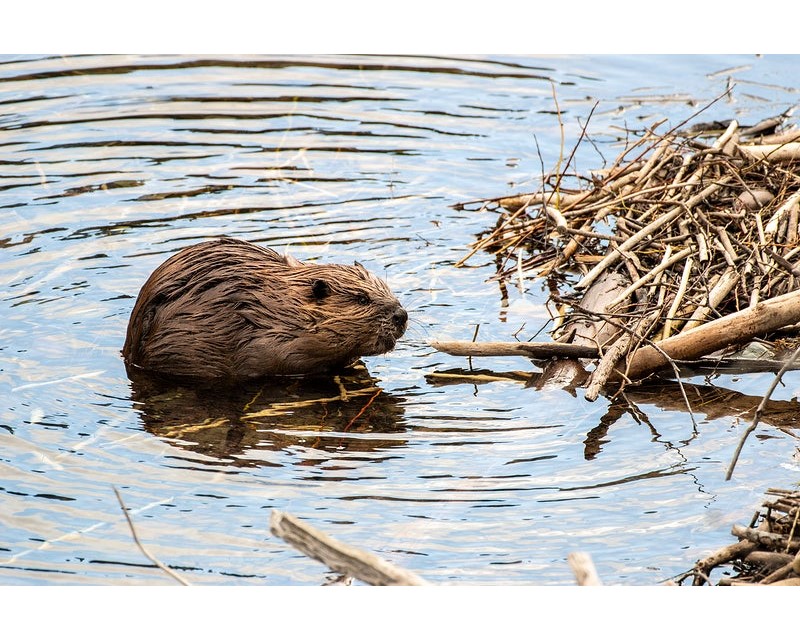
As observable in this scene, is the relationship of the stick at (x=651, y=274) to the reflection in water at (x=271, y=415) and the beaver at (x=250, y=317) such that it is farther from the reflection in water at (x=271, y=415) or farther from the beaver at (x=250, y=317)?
the reflection in water at (x=271, y=415)

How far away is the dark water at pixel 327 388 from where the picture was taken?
4.31 metres

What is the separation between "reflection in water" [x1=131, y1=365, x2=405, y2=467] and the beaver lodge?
50cm

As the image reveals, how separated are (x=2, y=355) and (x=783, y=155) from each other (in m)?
4.29

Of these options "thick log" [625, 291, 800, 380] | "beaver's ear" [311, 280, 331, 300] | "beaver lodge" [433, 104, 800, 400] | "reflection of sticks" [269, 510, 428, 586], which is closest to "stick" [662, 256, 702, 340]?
"beaver lodge" [433, 104, 800, 400]

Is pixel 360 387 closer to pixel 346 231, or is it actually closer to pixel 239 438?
pixel 239 438

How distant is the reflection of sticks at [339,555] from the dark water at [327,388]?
109 cm

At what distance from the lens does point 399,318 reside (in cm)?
576

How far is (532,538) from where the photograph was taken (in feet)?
14.1

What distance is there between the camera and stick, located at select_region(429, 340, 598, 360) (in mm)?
5426

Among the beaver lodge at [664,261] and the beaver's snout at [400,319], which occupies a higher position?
the beaver lodge at [664,261]

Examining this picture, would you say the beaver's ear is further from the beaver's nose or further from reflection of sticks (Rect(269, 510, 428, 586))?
reflection of sticks (Rect(269, 510, 428, 586))

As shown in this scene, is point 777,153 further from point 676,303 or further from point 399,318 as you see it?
point 399,318

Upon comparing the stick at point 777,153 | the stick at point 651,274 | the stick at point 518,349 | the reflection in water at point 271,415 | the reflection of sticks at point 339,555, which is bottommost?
the reflection in water at point 271,415

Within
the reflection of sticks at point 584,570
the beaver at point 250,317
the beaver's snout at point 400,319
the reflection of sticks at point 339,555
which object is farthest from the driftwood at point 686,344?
the reflection of sticks at point 339,555
